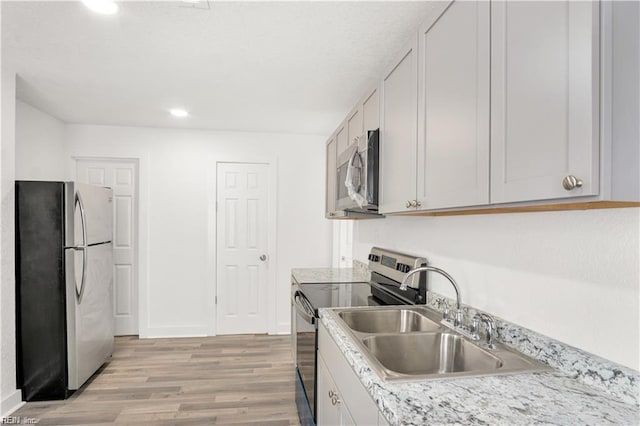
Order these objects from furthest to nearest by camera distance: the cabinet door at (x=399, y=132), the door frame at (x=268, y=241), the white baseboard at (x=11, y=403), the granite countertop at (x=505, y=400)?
the door frame at (x=268, y=241)
the white baseboard at (x=11, y=403)
the cabinet door at (x=399, y=132)
the granite countertop at (x=505, y=400)

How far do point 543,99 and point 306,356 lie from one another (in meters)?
1.81

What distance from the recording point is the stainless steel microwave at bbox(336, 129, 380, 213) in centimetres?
197

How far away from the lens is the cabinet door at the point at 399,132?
1.52m

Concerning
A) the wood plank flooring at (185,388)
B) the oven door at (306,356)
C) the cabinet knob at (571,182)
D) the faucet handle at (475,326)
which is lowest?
the wood plank flooring at (185,388)

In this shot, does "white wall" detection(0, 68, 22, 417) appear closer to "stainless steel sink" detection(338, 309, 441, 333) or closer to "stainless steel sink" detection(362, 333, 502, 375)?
"stainless steel sink" detection(338, 309, 441, 333)

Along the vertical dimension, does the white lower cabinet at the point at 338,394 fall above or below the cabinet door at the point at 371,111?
below

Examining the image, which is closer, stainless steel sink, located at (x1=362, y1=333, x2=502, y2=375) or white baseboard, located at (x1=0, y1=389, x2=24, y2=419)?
stainless steel sink, located at (x1=362, y1=333, x2=502, y2=375)

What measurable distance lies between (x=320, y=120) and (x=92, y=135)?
2.52m

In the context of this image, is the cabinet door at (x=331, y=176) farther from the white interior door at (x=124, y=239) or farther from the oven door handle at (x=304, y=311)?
the white interior door at (x=124, y=239)

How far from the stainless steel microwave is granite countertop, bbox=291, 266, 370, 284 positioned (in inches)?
28.7

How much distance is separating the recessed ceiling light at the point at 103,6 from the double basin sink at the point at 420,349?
1.80 metres

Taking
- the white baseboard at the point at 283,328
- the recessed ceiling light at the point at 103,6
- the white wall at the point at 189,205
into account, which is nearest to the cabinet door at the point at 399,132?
the recessed ceiling light at the point at 103,6

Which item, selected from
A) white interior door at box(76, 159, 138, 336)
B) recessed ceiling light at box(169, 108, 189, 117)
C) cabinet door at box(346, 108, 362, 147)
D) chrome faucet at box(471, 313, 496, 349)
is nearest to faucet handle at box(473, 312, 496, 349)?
chrome faucet at box(471, 313, 496, 349)

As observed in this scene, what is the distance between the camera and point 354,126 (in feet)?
8.30
